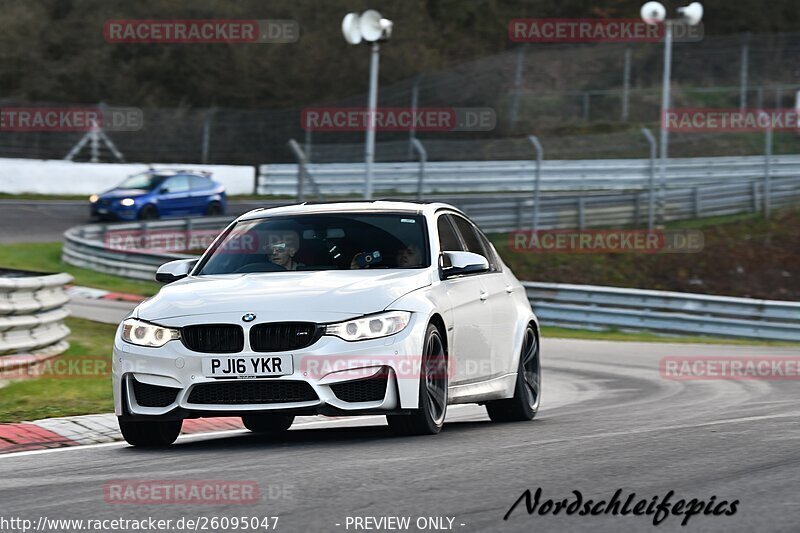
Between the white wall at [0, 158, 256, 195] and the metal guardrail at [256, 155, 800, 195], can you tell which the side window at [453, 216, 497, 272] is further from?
the white wall at [0, 158, 256, 195]

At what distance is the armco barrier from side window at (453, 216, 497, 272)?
4479mm

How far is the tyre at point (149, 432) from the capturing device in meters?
8.80

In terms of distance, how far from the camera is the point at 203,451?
28.1 feet

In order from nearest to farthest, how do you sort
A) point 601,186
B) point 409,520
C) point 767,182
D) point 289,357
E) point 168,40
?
point 409,520, point 289,357, point 767,182, point 601,186, point 168,40

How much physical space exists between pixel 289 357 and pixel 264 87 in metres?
47.6

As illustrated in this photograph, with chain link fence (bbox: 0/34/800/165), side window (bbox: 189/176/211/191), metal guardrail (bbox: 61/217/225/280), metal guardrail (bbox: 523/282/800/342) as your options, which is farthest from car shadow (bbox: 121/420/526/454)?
chain link fence (bbox: 0/34/800/165)

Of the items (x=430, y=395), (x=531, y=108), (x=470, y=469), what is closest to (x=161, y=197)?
(x=531, y=108)

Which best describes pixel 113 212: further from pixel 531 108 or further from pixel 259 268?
pixel 259 268

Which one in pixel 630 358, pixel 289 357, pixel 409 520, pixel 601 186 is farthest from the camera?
pixel 601 186

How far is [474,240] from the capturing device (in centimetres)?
1081

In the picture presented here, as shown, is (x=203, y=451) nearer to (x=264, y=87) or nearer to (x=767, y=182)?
(x=767, y=182)

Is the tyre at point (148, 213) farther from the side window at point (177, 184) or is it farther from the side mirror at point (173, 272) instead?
the side mirror at point (173, 272)

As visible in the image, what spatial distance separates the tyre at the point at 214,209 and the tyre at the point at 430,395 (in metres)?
29.2

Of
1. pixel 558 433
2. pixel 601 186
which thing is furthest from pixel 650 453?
pixel 601 186
